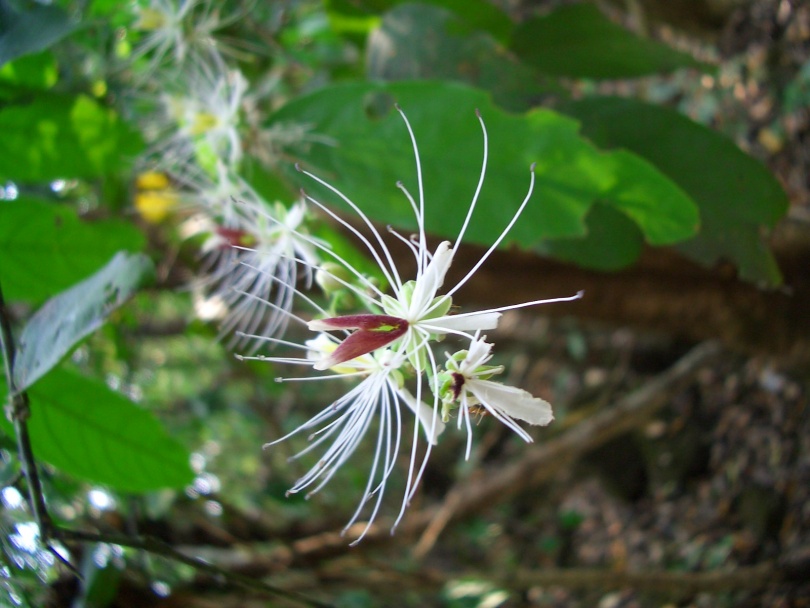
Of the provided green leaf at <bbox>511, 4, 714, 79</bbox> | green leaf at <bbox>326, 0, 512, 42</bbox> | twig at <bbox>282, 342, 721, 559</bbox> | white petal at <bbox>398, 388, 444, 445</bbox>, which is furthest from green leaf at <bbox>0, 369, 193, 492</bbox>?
twig at <bbox>282, 342, 721, 559</bbox>

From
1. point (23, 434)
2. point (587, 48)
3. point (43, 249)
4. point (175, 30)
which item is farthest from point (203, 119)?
point (587, 48)

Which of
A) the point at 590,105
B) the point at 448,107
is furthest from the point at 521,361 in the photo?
the point at 448,107

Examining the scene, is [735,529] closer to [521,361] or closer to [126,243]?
[521,361]

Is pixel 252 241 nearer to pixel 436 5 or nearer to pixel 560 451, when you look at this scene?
pixel 436 5

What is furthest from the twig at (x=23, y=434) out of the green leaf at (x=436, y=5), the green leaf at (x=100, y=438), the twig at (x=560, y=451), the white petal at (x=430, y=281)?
the twig at (x=560, y=451)

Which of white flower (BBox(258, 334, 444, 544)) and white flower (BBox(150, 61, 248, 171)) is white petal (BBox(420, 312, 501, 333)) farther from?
white flower (BBox(150, 61, 248, 171))
